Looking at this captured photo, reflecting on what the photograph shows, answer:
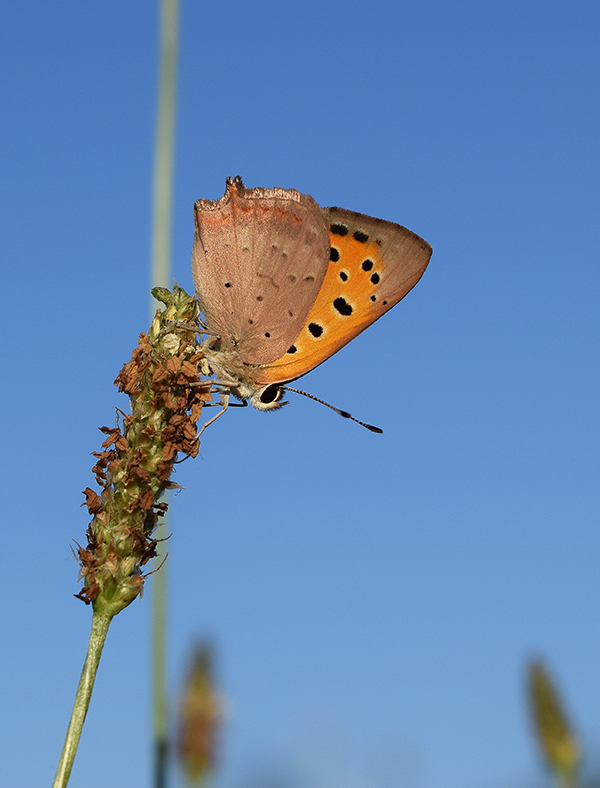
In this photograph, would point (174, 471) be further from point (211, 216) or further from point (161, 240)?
point (211, 216)

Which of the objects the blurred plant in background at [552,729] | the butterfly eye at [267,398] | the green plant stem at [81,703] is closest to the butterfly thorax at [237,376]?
the butterfly eye at [267,398]

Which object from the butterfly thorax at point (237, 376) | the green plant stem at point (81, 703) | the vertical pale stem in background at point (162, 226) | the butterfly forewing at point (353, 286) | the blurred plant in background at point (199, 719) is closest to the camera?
the green plant stem at point (81, 703)

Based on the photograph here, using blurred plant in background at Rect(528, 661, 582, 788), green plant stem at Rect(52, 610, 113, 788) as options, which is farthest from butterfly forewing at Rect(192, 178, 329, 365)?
blurred plant in background at Rect(528, 661, 582, 788)

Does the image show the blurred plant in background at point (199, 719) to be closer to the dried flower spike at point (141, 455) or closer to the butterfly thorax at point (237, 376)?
the butterfly thorax at point (237, 376)

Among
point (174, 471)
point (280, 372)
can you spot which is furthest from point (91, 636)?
point (280, 372)

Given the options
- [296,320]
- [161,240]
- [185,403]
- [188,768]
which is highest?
[296,320]

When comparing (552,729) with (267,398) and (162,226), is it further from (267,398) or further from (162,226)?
Result: (162,226)
